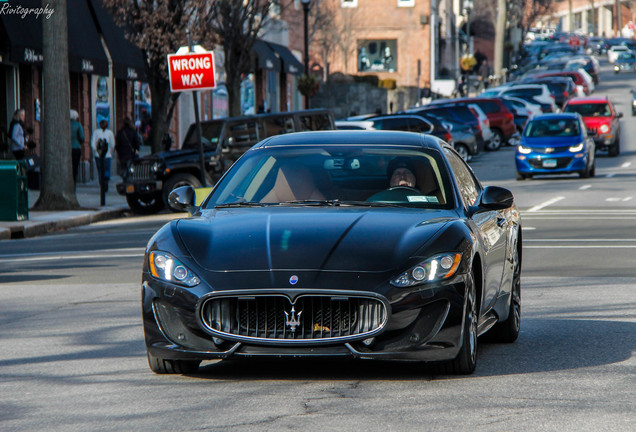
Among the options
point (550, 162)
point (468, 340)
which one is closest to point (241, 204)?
point (468, 340)

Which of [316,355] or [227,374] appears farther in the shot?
[227,374]

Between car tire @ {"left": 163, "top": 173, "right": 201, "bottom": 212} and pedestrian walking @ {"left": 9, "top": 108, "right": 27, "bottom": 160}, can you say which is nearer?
car tire @ {"left": 163, "top": 173, "right": 201, "bottom": 212}

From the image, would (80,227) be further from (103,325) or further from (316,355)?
(316,355)

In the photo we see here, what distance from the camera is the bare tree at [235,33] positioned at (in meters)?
34.8

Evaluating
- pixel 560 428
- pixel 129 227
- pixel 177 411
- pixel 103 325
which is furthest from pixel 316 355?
pixel 129 227

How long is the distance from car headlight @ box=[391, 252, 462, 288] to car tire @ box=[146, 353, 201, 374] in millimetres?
1430

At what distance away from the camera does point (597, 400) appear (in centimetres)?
688

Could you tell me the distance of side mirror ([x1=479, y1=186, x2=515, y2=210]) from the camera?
27.2 ft

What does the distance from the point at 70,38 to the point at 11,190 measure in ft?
33.1

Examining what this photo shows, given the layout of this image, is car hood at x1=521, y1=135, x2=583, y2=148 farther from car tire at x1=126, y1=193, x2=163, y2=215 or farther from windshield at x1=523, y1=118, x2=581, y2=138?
car tire at x1=126, y1=193, x2=163, y2=215

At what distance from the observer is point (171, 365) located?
7645 millimetres

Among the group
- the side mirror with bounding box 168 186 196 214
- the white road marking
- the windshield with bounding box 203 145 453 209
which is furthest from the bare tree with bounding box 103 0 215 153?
the windshield with bounding box 203 145 453 209

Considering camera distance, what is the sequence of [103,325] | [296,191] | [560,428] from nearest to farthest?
[560,428] < [296,191] < [103,325]

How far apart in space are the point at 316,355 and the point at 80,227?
1684cm
